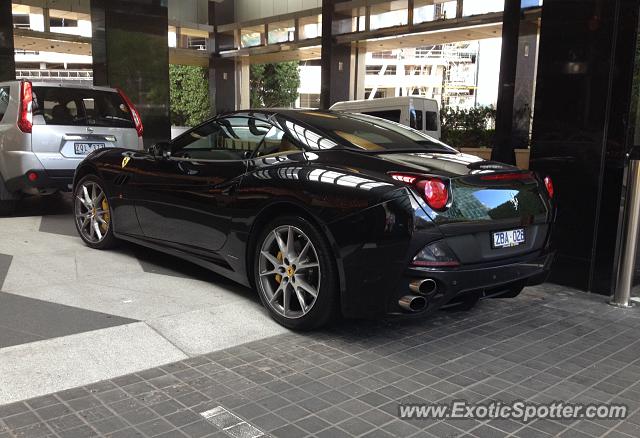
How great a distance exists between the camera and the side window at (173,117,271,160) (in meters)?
4.33

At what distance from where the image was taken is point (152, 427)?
8.55 feet

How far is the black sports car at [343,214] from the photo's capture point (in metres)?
3.30

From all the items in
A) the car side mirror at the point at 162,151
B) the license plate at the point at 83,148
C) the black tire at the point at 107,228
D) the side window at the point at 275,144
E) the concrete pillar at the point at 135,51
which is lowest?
the black tire at the point at 107,228

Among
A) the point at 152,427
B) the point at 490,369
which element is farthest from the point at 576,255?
the point at 152,427

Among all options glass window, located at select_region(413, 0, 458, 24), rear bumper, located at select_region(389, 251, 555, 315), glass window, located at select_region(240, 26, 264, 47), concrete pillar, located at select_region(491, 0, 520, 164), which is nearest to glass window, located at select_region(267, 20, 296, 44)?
glass window, located at select_region(240, 26, 264, 47)

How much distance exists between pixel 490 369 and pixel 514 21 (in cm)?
1206

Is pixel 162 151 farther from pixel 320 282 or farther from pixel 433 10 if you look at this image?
pixel 433 10

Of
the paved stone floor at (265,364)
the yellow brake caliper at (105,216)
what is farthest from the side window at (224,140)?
the yellow brake caliper at (105,216)

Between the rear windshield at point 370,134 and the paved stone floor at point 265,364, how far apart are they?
4.14ft

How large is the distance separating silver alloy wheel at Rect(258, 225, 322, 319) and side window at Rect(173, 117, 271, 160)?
2.58 feet

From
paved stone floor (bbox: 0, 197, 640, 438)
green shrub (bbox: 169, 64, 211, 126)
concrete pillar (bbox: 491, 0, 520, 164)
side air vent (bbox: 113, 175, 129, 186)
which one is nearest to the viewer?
paved stone floor (bbox: 0, 197, 640, 438)

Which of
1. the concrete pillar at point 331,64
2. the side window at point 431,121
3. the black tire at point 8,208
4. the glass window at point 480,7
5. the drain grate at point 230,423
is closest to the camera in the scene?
the drain grate at point 230,423

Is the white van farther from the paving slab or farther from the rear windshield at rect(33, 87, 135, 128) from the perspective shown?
the paving slab

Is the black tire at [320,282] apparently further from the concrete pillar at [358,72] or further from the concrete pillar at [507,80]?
the concrete pillar at [358,72]
